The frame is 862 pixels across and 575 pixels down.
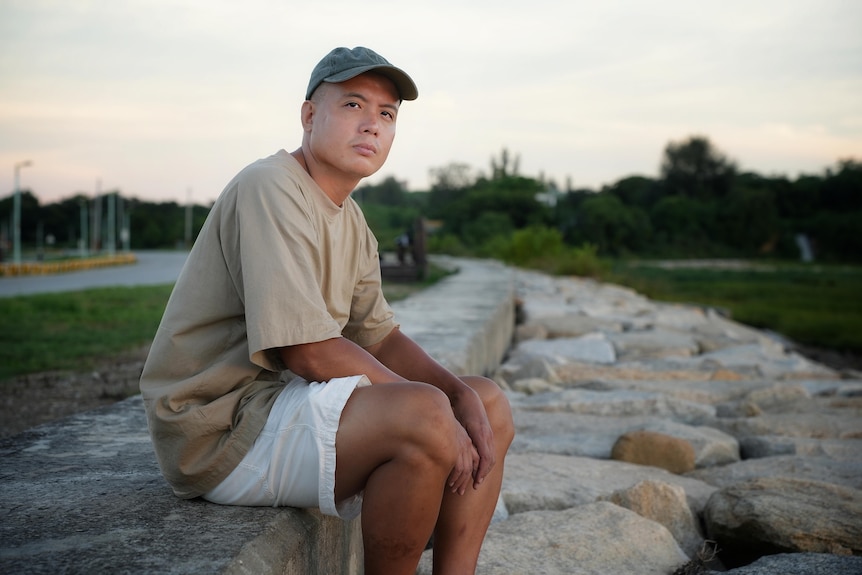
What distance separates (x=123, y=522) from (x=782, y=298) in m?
21.8

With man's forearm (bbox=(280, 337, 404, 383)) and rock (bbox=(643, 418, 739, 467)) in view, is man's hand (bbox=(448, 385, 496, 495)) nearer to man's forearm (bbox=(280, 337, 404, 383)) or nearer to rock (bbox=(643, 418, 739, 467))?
man's forearm (bbox=(280, 337, 404, 383))

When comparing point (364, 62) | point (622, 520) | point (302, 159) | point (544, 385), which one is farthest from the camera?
point (544, 385)

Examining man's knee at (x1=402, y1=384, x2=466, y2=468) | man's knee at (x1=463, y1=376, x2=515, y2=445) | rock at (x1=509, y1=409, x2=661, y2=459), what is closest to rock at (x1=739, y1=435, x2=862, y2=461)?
rock at (x1=509, y1=409, x2=661, y2=459)

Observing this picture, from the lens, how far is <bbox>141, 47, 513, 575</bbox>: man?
1.71 metres

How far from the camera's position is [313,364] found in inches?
71.3

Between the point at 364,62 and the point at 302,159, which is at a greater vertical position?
the point at 364,62

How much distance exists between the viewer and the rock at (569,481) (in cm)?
276

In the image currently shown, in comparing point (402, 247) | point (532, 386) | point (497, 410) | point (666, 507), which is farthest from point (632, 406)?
point (402, 247)

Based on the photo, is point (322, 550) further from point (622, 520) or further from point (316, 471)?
point (622, 520)

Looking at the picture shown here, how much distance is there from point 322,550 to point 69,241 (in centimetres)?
7727

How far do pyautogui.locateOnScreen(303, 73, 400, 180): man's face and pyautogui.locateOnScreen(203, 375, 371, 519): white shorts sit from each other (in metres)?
0.54

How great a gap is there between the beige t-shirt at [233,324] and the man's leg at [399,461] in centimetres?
21

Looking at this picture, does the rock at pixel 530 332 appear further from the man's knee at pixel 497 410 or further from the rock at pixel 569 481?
the man's knee at pixel 497 410

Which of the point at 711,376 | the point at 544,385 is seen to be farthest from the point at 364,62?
the point at 711,376
